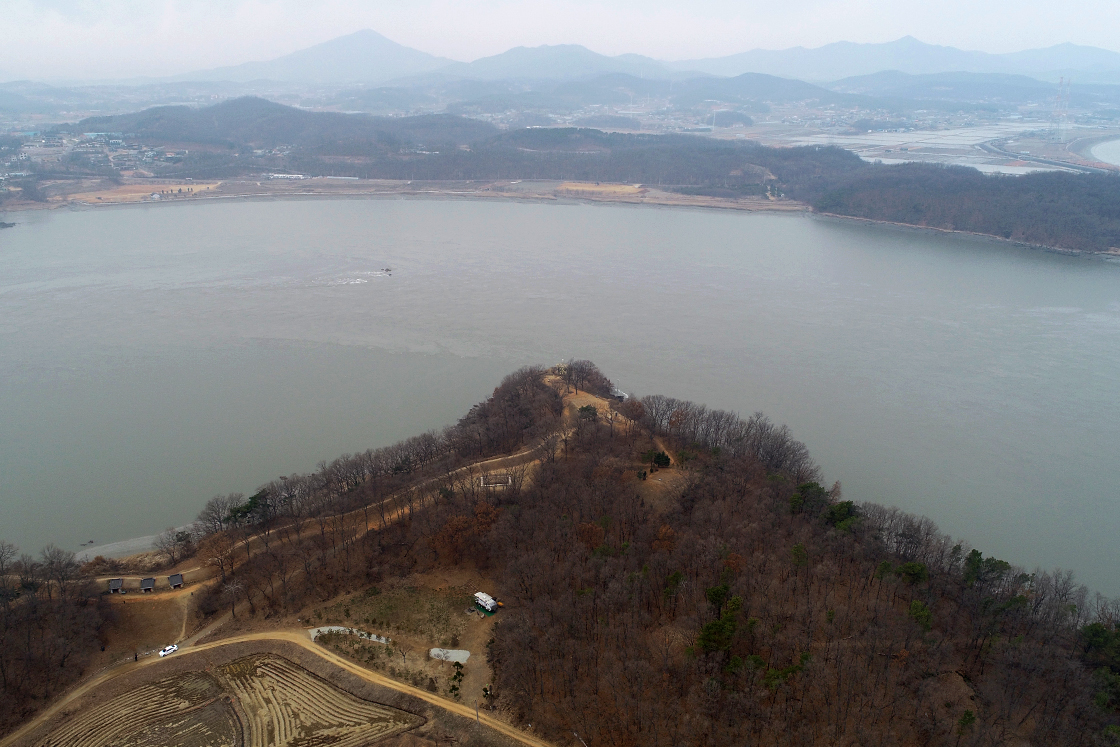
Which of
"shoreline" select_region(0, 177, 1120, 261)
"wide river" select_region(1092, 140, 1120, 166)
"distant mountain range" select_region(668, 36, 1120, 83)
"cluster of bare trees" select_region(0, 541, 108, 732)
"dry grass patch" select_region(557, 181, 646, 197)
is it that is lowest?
"cluster of bare trees" select_region(0, 541, 108, 732)

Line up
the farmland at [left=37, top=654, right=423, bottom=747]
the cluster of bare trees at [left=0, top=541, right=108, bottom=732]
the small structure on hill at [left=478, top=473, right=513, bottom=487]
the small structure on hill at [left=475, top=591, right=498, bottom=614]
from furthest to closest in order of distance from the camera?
the small structure on hill at [left=478, top=473, right=513, bottom=487]
the small structure on hill at [left=475, top=591, right=498, bottom=614]
the cluster of bare trees at [left=0, top=541, right=108, bottom=732]
the farmland at [left=37, top=654, right=423, bottom=747]

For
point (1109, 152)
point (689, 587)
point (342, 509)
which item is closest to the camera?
point (689, 587)

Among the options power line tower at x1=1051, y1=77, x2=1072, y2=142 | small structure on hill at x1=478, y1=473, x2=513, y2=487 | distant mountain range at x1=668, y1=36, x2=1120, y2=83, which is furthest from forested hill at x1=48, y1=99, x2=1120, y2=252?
distant mountain range at x1=668, y1=36, x2=1120, y2=83

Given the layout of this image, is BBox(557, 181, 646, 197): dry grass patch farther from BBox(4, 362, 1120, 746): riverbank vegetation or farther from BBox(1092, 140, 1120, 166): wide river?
BBox(1092, 140, 1120, 166): wide river

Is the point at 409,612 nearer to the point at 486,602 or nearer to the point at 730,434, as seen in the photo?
the point at 486,602

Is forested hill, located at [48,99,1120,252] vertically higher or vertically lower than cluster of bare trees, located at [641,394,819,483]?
higher

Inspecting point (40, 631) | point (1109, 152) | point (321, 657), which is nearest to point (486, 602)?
point (321, 657)

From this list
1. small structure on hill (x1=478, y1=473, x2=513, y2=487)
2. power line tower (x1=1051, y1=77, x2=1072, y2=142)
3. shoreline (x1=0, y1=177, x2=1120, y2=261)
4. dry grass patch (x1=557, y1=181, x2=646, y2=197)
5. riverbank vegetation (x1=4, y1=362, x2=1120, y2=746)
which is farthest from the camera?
power line tower (x1=1051, y1=77, x2=1072, y2=142)

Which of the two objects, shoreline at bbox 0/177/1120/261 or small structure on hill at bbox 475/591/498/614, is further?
shoreline at bbox 0/177/1120/261
